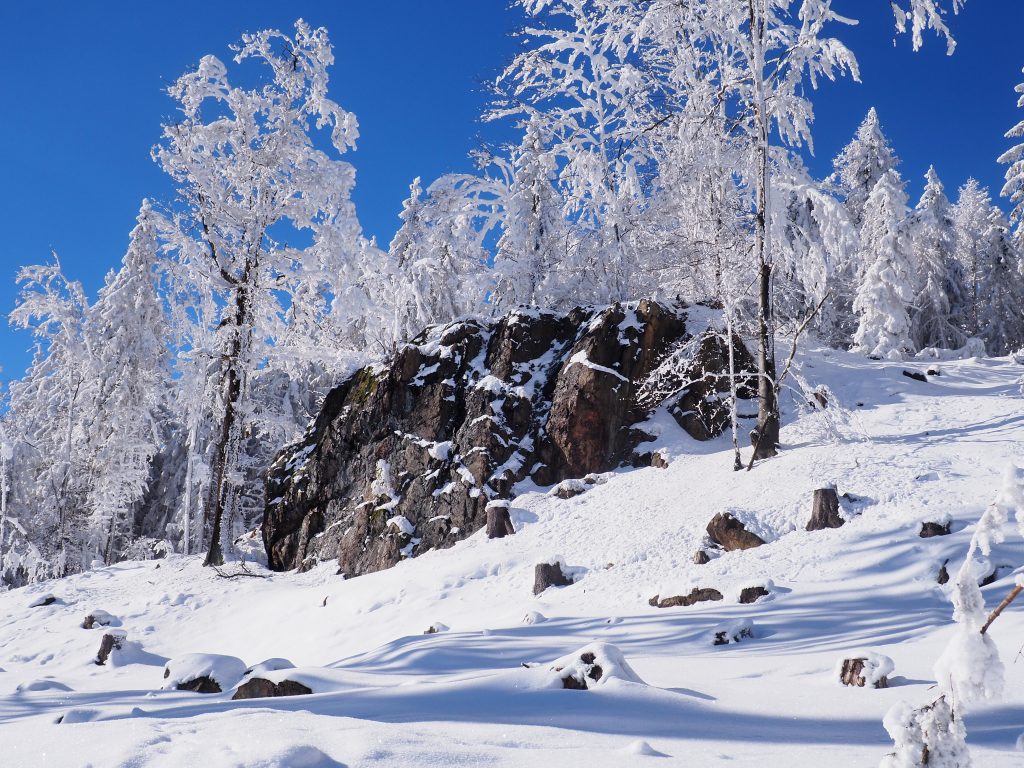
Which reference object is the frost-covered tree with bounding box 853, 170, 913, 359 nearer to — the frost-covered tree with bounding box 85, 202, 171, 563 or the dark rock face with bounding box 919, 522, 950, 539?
→ the dark rock face with bounding box 919, 522, 950, 539

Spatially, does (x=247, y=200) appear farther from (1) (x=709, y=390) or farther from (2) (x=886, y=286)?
(2) (x=886, y=286)

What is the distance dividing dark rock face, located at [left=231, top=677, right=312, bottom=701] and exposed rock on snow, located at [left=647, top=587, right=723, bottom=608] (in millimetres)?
5648

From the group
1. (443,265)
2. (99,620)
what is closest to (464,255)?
(443,265)

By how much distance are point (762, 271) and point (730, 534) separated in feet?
18.8

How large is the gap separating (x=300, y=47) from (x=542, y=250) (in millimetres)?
10481

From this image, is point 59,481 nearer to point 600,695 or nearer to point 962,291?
point 600,695

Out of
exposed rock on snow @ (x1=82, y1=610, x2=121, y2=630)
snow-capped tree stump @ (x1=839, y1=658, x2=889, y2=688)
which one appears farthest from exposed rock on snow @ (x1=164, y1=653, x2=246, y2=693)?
exposed rock on snow @ (x1=82, y1=610, x2=121, y2=630)

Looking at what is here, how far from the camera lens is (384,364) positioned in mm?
18719

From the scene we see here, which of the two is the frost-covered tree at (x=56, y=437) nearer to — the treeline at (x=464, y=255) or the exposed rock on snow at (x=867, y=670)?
the treeline at (x=464, y=255)

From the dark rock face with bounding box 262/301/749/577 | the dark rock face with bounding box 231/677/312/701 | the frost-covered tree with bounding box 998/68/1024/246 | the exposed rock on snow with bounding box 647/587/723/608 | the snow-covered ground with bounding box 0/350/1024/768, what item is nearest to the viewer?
the snow-covered ground with bounding box 0/350/1024/768

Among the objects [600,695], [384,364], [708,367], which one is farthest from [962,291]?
[600,695]

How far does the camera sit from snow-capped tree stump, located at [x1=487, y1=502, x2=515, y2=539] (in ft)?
46.6

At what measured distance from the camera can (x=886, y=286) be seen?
26.7m

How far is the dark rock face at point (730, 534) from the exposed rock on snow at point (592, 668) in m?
6.35
